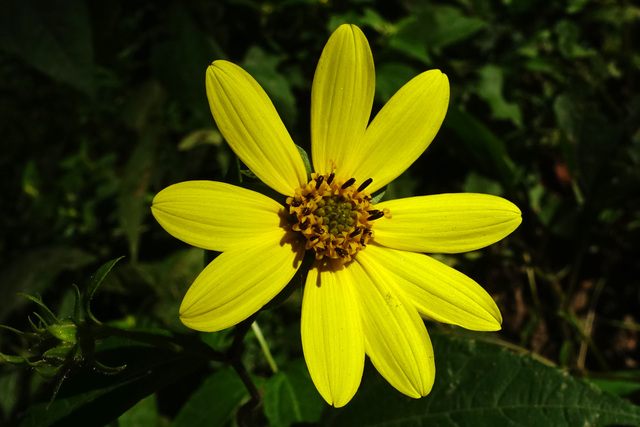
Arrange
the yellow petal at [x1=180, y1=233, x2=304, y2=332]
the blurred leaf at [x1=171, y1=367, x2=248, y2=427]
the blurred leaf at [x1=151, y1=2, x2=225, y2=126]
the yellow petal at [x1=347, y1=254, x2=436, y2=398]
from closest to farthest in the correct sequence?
1. the yellow petal at [x1=180, y1=233, x2=304, y2=332]
2. the yellow petal at [x1=347, y1=254, x2=436, y2=398]
3. the blurred leaf at [x1=171, y1=367, x2=248, y2=427]
4. the blurred leaf at [x1=151, y1=2, x2=225, y2=126]

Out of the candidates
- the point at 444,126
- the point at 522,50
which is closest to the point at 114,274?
the point at 444,126

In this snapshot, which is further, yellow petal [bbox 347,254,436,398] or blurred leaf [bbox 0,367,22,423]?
blurred leaf [bbox 0,367,22,423]

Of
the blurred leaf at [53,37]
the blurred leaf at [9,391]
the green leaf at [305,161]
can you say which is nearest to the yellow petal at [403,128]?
the green leaf at [305,161]

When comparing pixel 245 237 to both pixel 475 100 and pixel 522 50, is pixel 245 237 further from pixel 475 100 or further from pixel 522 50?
pixel 522 50

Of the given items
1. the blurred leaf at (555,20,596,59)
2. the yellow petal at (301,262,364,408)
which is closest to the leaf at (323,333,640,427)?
the yellow petal at (301,262,364,408)

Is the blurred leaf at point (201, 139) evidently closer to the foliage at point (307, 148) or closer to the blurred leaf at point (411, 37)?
the foliage at point (307, 148)

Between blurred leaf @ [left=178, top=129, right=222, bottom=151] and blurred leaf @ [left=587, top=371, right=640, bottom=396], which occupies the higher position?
blurred leaf @ [left=178, top=129, right=222, bottom=151]

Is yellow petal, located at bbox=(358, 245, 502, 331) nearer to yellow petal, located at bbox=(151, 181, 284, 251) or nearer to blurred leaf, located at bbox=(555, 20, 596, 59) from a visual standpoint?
yellow petal, located at bbox=(151, 181, 284, 251)
